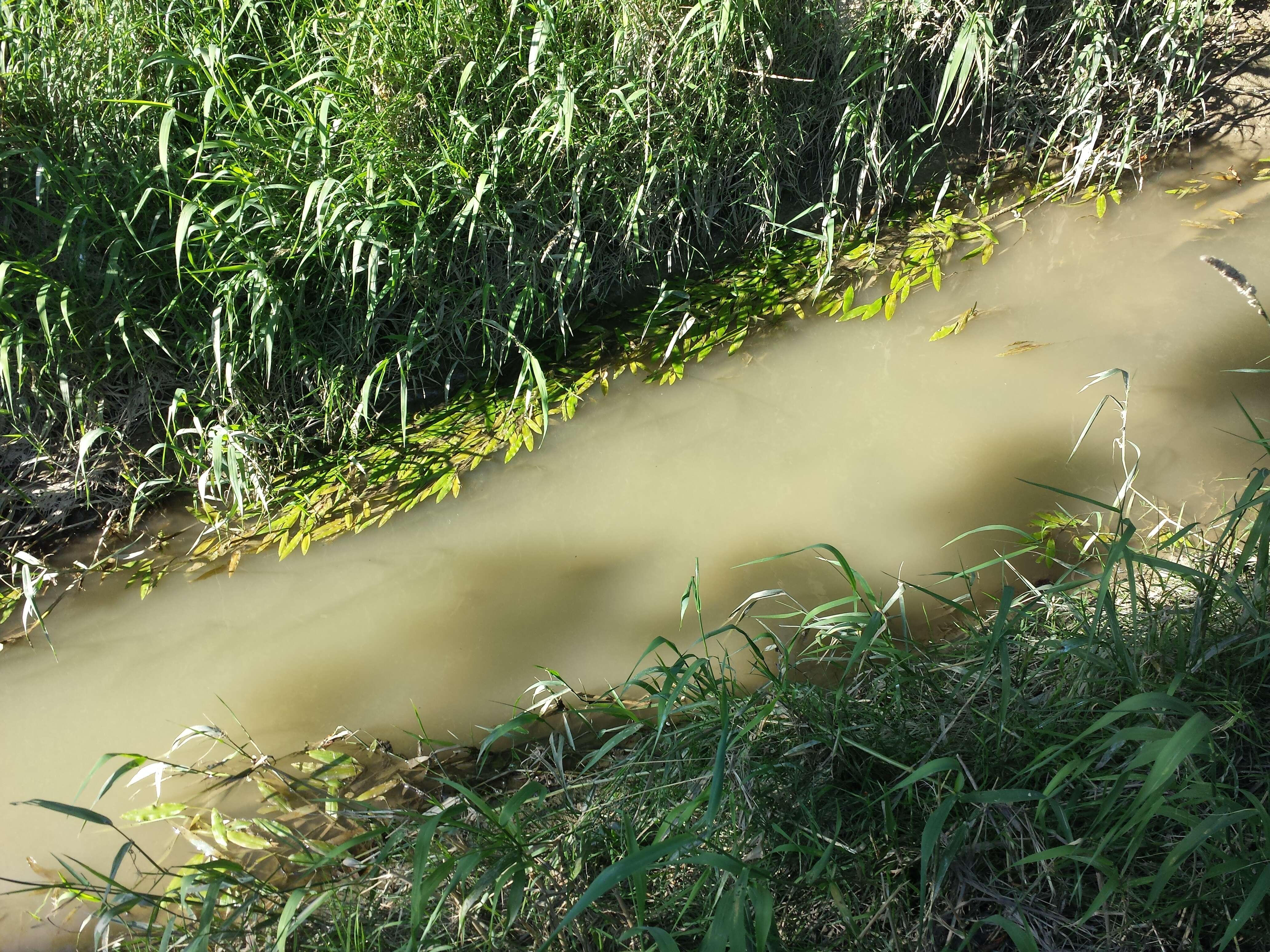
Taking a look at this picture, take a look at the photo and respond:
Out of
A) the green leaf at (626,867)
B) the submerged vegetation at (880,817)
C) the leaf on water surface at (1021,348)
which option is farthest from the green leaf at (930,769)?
the leaf on water surface at (1021,348)

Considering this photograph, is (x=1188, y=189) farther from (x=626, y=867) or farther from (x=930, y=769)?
(x=626, y=867)

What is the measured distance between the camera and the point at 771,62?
9.67ft

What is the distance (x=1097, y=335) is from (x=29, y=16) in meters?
3.71

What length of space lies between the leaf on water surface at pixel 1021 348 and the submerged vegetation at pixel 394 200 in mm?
659

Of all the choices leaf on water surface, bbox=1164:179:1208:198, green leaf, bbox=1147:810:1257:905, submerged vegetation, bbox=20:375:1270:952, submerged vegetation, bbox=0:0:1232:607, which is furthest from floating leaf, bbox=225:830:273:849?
leaf on water surface, bbox=1164:179:1208:198

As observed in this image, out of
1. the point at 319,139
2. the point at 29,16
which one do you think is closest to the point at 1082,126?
the point at 319,139

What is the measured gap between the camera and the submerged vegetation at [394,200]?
2.71 meters

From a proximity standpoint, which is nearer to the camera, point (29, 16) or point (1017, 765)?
point (1017, 765)

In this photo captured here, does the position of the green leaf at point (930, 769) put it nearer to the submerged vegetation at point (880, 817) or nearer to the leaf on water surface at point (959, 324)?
the submerged vegetation at point (880, 817)

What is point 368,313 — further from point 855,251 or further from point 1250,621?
point 1250,621

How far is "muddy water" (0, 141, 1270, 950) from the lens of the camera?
88.9 inches

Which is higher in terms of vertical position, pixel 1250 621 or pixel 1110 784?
pixel 1250 621

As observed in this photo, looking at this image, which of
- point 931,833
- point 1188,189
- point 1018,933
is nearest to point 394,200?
point 931,833

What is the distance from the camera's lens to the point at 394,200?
2723 mm
